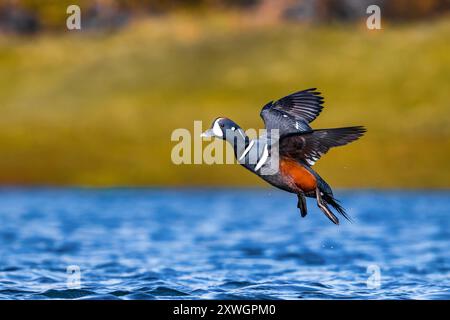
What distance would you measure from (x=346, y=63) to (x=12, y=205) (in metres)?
49.6

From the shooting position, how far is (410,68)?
90.7 meters

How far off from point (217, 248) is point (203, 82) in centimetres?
5784

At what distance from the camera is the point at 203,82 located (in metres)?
89.1

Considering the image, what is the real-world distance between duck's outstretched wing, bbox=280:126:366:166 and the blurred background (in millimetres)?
44964

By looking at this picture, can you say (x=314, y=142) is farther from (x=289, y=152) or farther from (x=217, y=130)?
→ (x=217, y=130)

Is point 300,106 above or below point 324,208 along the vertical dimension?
above

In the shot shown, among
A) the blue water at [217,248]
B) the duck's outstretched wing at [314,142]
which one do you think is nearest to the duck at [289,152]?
the duck's outstretched wing at [314,142]

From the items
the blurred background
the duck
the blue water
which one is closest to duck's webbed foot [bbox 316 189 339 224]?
the duck

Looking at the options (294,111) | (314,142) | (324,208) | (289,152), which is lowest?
(324,208)

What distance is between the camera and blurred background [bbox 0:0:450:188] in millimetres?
65312

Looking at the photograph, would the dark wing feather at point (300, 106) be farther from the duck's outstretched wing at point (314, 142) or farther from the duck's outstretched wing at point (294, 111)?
the duck's outstretched wing at point (314, 142)

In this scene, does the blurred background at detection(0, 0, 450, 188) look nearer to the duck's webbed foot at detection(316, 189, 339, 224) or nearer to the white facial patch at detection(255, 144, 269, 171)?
the duck's webbed foot at detection(316, 189, 339, 224)

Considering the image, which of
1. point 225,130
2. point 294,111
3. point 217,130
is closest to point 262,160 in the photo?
point 225,130

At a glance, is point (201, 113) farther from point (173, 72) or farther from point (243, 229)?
point (243, 229)
